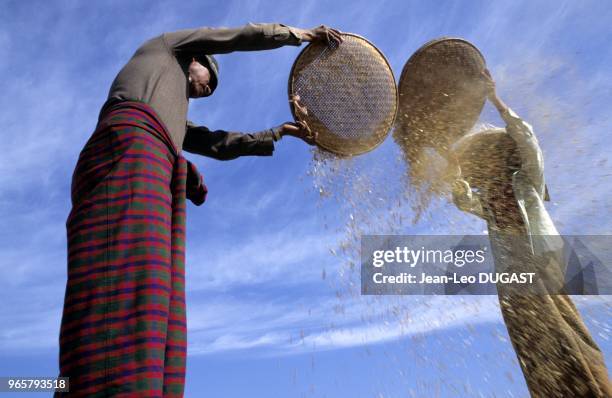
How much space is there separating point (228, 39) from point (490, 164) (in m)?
3.03

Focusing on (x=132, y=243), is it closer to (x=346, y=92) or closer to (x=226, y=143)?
(x=226, y=143)

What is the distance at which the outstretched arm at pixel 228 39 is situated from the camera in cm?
220

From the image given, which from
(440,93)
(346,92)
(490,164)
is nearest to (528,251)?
(490,164)

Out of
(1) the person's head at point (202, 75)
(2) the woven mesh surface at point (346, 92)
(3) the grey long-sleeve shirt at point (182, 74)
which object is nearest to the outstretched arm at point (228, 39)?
(3) the grey long-sleeve shirt at point (182, 74)

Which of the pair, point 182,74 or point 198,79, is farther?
point 198,79

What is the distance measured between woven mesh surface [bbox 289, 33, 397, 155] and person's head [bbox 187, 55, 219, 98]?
40.3 inches

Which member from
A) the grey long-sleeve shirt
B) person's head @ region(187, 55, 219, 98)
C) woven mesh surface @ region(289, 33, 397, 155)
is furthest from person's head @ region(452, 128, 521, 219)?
person's head @ region(187, 55, 219, 98)

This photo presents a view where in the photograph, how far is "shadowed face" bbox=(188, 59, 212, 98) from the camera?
234 cm

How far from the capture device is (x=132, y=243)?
1640 mm

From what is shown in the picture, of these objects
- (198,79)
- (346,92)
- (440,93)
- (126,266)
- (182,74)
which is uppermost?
(440,93)

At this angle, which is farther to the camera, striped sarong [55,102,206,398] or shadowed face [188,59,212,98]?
shadowed face [188,59,212,98]

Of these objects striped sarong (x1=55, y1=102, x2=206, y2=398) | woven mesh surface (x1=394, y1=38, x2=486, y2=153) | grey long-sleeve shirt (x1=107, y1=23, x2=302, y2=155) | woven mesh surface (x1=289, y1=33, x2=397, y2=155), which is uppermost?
woven mesh surface (x1=394, y1=38, x2=486, y2=153)

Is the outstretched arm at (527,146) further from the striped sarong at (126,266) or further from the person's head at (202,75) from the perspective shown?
the striped sarong at (126,266)

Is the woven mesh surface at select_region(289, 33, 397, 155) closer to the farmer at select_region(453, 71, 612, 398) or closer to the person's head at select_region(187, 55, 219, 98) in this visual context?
the person's head at select_region(187, 55, 219, 98)
